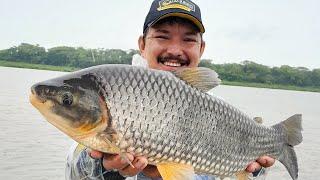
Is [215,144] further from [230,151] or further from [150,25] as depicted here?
[150,25]

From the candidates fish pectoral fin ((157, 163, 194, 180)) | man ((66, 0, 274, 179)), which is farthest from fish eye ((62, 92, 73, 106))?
man ((66, 0, 274, 179))

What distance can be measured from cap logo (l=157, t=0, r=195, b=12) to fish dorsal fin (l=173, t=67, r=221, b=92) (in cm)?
144

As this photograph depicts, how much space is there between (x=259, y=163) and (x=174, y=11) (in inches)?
61.9

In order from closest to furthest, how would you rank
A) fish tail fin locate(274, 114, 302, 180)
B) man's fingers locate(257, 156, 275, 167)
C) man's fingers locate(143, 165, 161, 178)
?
man's fingers locate(143, 165, 161, 178), man's fingers locate(257, 156, 275, 167), fish tail fin locate(274, 114, 302, 180)

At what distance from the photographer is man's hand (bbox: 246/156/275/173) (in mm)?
3523

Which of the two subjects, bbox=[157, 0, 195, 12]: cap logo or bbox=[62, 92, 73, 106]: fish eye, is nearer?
bbox=[62, 92, 73, 106]: fish eye

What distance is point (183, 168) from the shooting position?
2902 mm

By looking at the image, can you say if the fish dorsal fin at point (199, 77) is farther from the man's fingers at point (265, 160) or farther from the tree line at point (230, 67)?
the tree line at point (230, 67)

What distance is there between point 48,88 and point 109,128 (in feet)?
1.35

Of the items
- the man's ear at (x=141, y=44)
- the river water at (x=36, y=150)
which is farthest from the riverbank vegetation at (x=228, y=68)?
the man's ear at (x=141, y=44)

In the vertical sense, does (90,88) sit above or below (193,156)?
above

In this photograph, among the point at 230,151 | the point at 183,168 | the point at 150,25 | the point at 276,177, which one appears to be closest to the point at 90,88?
the point at 183,168

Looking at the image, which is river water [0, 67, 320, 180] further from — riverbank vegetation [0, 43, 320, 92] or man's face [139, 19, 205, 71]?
riverbank vegetation [0, 43, 320, 92]

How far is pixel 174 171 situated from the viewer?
2.87 meters
